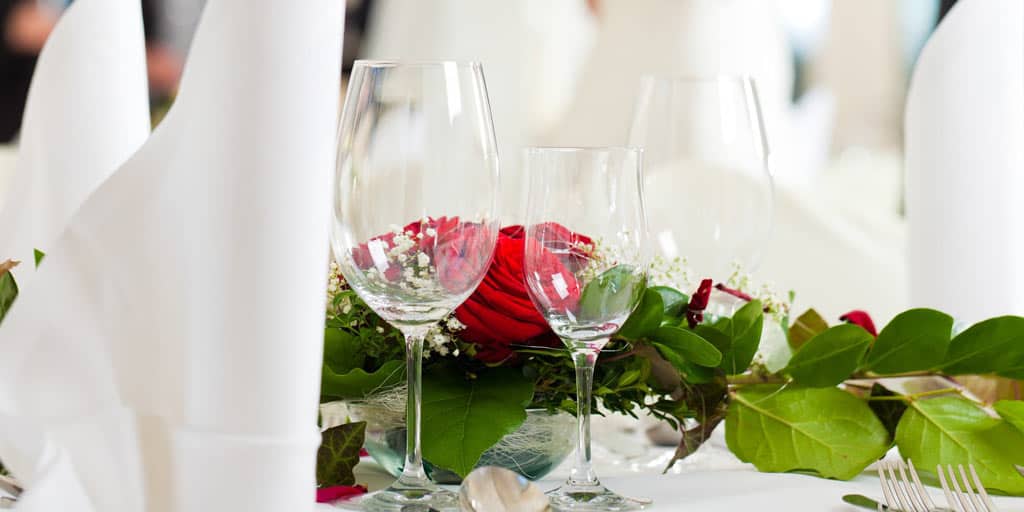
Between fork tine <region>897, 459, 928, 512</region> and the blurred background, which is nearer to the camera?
fork tine <region>897, 459, 928, 512</region>

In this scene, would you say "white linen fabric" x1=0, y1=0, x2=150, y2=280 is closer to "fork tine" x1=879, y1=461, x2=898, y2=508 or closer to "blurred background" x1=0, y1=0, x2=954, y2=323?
"fork tine" x1=879, y1=461, x2=898, y2=508

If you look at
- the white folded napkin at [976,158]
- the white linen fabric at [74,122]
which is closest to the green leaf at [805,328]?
the white folded napkin at [976,158]

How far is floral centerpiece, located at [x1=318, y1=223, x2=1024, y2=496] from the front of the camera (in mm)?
691

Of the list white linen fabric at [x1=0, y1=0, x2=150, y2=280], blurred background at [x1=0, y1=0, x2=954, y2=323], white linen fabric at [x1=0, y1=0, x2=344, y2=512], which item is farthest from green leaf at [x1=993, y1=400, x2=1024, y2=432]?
blurred background at [x1=0, y1=0, x2=954, y2=323]

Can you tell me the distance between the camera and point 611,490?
687 millimetres

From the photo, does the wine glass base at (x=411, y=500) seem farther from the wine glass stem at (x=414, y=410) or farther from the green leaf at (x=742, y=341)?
the green leaf at (x=742, y=341)

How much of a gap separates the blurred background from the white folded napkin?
455mm

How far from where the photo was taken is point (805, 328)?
955 millimetres

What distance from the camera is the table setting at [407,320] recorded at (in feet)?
1.45

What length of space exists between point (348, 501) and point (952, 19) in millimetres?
774

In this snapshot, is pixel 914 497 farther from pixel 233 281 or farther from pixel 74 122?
pixel 74 122

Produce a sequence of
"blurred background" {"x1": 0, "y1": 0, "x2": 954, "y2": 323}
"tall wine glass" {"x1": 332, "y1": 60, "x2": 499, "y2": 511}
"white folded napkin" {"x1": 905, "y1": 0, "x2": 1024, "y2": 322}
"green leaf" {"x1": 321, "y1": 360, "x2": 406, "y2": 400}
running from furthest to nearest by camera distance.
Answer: "blurred background" {"x1": 0, "y1": 0, "x2": 954, "y2": 323} < "white folded napkin" {"x1": 905, "y1": 0, "x2": 1024, "y2": 322} < "green leaf" {"x1": 321, "y1": 360, "x2": 406, "y2": 400} < "tall wine glass" {"x1": 332, "y1": 60, "x2": 499, "y2": 511}

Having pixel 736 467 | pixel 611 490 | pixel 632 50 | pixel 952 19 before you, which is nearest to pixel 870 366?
pixel 736 467

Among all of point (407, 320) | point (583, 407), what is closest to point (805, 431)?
point (583, 407)
